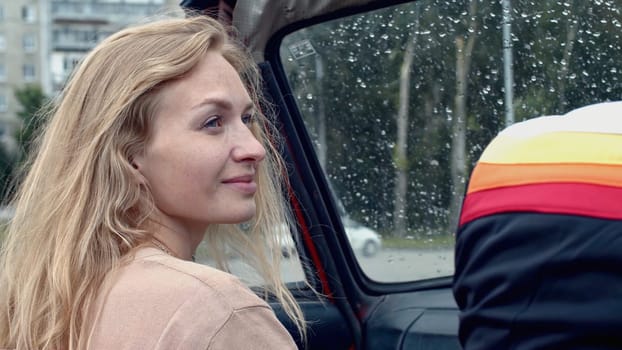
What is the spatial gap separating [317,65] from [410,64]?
285 millimetres

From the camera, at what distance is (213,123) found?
A: 5.59ft

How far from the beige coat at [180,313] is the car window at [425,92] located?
1.10 m

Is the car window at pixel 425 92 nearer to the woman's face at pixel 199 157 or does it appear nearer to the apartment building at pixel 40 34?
the woman's face at pixel 199 157

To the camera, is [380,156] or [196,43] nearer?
[196,43]

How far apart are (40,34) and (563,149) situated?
233 ft

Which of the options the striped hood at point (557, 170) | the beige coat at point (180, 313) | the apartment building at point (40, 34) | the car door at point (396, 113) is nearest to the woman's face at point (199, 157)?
the beige coat at point (180, 313)

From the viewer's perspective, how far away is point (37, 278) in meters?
1.70

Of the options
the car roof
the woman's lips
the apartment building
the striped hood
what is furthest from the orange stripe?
the apartment building

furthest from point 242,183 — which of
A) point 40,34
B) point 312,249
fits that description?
point 40,34

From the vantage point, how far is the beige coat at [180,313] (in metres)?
1.43

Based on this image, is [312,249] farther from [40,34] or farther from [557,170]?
[40,34]

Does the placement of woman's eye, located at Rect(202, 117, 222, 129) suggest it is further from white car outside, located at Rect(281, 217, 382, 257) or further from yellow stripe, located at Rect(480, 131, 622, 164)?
white car outside, located at Rect(281, 217, 382, 257)

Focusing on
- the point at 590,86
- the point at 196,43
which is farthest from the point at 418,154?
the point at 196,43

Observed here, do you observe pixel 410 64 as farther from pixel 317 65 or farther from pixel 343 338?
pixel 343 338
